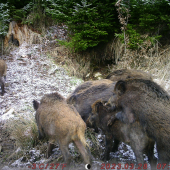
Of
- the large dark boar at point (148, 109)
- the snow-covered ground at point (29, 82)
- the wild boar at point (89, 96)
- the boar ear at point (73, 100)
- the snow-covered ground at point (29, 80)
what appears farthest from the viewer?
the snow-covered ground at point (29, 80)

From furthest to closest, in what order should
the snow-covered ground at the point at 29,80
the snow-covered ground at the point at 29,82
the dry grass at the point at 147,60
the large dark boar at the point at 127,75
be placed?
1. the dry grass at the point at 147,60
2. the snow-covered ground at the point at 29,80
3. the snow-covered ground at the point at 29,82
4. the large dark boar at the point at 127,75

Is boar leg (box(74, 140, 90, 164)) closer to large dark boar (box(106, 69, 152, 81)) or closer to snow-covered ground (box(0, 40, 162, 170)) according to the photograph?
snow-covered ground (box(0, 40, 162, 170))

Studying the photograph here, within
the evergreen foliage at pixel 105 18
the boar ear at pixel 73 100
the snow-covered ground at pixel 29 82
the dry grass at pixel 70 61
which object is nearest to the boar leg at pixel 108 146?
the snow-covered ground at pixel 29 82

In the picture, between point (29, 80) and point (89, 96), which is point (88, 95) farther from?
point (29, 80)

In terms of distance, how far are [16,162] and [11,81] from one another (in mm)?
4217

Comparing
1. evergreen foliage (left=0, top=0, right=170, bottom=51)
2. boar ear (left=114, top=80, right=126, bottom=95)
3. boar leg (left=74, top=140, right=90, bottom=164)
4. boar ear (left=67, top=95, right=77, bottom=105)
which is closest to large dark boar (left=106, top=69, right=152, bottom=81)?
boar ear (left=67, top=95, right=77, bottom=105)

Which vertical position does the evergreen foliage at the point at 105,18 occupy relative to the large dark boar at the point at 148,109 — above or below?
above

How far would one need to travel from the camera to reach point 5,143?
14.1 feet

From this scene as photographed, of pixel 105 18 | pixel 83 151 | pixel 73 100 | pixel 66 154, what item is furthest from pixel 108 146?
pixel 105 18

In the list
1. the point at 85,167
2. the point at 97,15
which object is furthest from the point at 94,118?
the point at 97,15

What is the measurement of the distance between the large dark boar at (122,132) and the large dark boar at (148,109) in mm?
124

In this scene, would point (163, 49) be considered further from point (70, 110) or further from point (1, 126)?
point (1, 126)

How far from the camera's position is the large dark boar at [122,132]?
2.99 metres

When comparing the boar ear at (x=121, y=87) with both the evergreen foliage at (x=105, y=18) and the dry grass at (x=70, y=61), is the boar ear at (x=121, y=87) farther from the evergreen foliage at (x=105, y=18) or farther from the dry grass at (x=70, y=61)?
the dry grass at (x=70, y=61)
